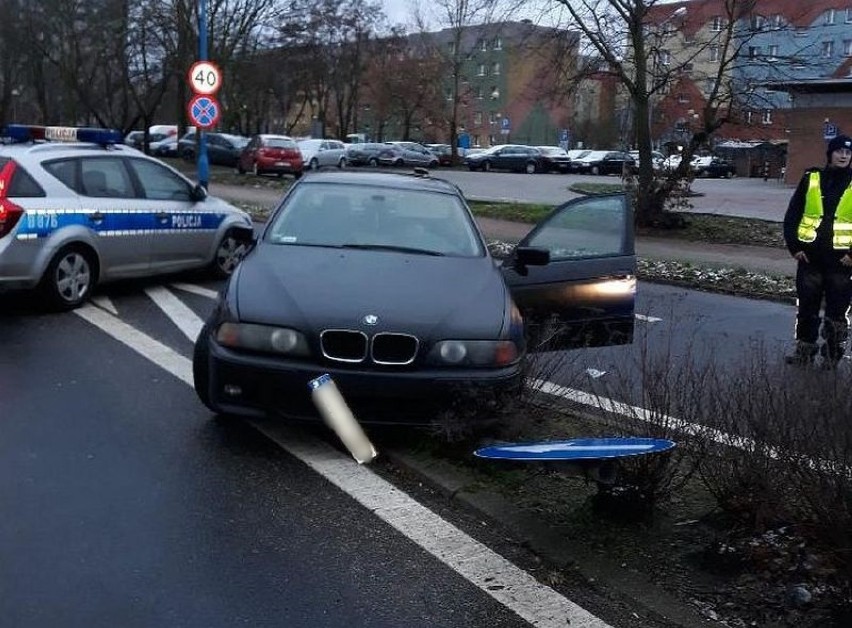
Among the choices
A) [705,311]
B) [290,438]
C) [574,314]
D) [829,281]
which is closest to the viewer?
[290,438]

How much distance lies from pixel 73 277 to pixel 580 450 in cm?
667

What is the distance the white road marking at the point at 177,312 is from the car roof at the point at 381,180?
176 centimetres

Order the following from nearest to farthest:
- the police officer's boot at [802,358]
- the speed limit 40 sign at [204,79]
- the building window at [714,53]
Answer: the police officer's boot at [802,358], the building window at [714,53], the speed limit 40 sign at [204,79]

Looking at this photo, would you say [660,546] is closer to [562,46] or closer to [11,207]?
[11,207]

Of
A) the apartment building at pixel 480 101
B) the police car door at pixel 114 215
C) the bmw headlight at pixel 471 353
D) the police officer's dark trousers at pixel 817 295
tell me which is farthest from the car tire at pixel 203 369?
the apartment building at pixel 480 101

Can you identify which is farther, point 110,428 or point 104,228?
point 104,228

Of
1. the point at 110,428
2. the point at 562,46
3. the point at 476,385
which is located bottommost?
the point at 110,428

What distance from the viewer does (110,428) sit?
18.7 feet

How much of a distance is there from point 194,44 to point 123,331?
31265mm

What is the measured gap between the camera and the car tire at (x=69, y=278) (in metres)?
9.00

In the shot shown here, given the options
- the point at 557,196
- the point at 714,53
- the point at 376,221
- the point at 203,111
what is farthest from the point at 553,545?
the point at 557,196

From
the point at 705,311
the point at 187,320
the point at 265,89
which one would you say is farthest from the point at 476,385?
the point at 265,89

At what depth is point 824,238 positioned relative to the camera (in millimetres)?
7707

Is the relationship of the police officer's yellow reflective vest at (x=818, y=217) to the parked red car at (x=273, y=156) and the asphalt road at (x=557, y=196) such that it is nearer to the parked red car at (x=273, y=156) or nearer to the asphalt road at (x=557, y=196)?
the asphalt road at (x=557, y=196)
